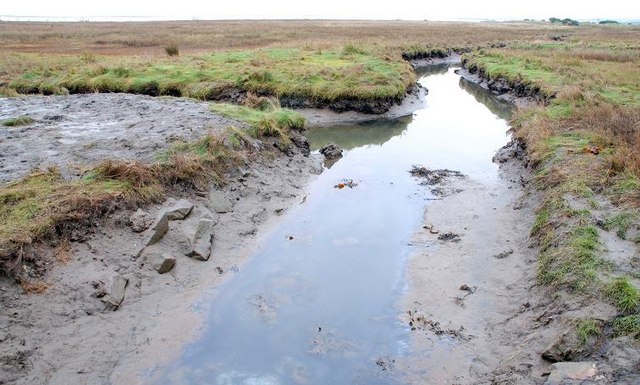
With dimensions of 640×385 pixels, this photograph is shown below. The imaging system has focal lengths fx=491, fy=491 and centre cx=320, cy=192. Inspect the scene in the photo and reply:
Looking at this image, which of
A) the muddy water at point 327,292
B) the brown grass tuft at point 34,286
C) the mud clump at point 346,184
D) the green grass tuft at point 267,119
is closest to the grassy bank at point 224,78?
the green grass tuft at point 267,119

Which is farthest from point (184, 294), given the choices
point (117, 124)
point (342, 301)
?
point (117, 124)

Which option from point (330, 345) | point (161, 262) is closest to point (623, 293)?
point (330, 345)

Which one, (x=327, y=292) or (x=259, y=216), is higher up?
(x=259, y=216)

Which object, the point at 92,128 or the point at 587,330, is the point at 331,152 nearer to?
the point at 92,128

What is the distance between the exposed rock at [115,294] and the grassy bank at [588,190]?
7.80 meters

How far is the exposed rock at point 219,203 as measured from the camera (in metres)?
12.5

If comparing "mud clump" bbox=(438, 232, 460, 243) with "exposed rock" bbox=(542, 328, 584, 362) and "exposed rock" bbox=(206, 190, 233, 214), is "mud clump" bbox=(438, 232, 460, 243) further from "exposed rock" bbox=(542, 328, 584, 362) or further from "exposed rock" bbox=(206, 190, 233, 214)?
"exposed rock" bbox=(206, 190, 233, 214)

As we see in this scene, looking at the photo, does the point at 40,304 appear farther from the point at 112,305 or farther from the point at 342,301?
the point at 342,301

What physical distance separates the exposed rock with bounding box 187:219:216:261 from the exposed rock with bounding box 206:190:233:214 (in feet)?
2.81

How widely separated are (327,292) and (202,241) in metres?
3.15

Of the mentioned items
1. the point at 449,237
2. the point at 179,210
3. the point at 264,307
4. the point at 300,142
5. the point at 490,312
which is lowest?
the point at 264,307

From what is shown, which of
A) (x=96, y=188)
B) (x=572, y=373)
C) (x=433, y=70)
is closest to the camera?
(x=572, y=373)

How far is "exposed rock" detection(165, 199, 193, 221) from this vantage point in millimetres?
11070

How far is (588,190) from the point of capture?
11.8 m
